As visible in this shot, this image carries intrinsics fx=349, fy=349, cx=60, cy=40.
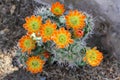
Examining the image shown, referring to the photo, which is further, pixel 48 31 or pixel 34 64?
pixel 34 64

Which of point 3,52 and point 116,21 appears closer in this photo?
point 116,21

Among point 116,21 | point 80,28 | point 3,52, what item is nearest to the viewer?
point 80,28

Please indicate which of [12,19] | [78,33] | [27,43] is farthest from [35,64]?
[12,19]

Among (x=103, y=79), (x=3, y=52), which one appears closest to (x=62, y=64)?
(x=103, y=79)

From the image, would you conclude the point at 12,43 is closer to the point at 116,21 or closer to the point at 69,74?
the point at 69,74

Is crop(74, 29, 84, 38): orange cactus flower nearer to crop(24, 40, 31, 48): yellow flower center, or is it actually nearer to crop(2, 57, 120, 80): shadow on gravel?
crop(24, 40, 31, 48): yellow flower center

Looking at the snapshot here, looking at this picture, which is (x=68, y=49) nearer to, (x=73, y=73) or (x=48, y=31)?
(x=48, y=31)
